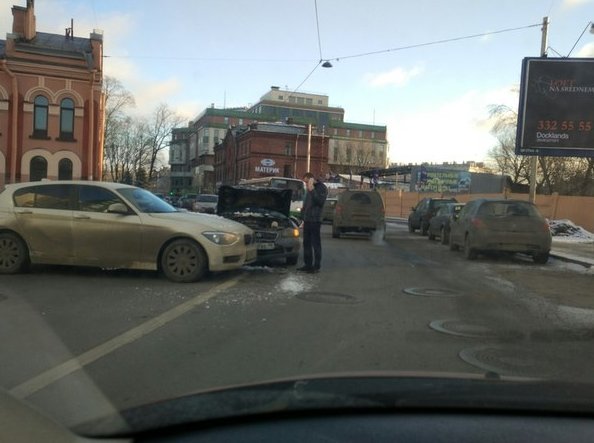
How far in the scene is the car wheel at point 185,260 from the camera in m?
9.35

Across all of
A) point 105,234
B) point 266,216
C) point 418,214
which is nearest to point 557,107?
point 418,214

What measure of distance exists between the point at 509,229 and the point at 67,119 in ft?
96.6

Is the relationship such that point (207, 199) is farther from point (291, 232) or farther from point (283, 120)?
point (283, 120)

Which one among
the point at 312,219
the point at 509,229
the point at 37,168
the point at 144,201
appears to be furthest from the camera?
the point at 37,168

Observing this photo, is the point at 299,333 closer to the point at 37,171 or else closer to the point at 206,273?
the point at 206,273

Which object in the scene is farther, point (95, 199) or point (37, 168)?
point (37, 168)

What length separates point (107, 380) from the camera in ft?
15.3

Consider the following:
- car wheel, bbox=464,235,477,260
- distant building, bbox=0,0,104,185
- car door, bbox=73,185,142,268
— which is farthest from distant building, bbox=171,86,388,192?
car door, bbox=73,185,142,268

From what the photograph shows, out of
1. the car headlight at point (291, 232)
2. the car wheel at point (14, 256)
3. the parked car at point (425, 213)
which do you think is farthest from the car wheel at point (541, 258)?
the car wheel at point (14, 256)

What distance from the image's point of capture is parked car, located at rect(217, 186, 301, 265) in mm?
11633

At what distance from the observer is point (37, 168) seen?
35.3 metres

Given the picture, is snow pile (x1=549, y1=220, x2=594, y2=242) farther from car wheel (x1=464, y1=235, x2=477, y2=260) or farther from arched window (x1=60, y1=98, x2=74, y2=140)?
arched window (x1=60, y1=98, x2=74, y2=140)

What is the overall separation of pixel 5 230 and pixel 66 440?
8869 millimetres

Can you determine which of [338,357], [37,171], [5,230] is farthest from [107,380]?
[37,171]
